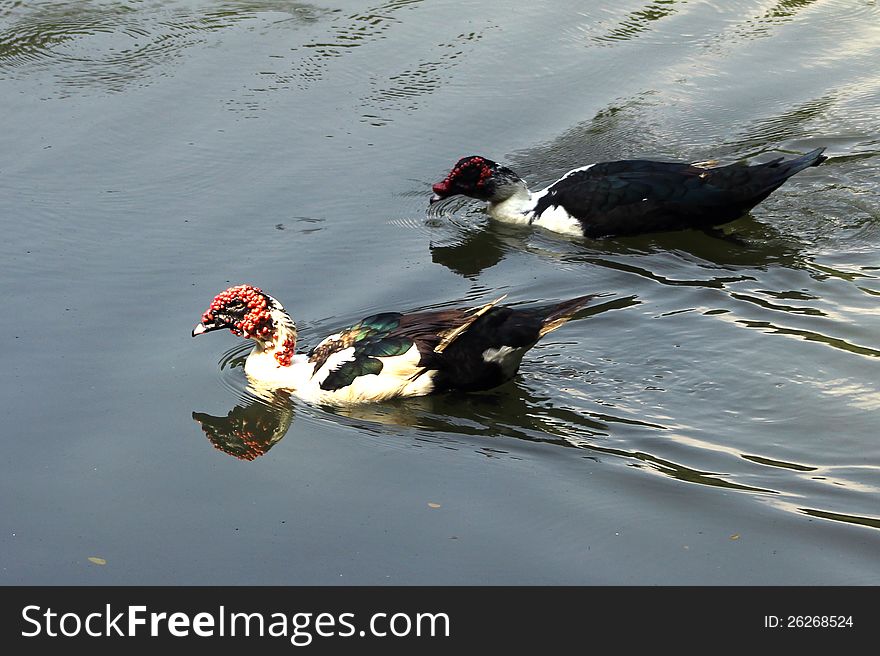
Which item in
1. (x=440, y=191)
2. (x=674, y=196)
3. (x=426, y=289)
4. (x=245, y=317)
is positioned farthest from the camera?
(x=440, y=191)

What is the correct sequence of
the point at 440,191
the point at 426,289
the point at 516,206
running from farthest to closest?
the point at 516,206 < the point at 440,191 < the point at 426,289

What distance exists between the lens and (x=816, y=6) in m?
13.5

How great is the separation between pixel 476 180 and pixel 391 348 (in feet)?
10.1

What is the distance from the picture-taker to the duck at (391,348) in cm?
750

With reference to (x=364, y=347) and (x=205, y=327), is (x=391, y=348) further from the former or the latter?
(x=205, y=327)

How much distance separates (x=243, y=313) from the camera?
782cm

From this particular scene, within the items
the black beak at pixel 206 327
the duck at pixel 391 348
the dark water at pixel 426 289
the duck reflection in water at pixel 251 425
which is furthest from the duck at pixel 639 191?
the duck reflection in water at pixel 251 425

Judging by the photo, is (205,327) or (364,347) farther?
(205,327)

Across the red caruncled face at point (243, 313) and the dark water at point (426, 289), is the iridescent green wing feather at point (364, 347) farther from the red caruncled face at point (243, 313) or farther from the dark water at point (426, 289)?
the red caruncled face at point (243, 313)

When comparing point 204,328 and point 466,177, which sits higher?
point 466,177

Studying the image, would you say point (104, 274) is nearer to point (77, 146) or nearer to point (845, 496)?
point (77, 146)

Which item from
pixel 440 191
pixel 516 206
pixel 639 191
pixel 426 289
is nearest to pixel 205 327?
pixel 426 289

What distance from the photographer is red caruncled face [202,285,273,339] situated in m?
7.79

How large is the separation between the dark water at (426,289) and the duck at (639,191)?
0.19 metres
